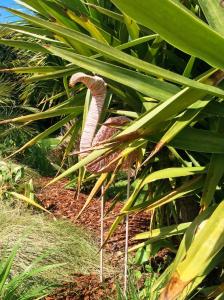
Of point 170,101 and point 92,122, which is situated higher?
point 92,122

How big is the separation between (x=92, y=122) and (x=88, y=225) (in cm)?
221

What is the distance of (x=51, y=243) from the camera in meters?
3.66

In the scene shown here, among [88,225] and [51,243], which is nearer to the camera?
[51,243]

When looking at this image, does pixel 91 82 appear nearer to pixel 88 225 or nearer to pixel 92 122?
pixel 92 122

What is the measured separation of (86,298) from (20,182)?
2818mm

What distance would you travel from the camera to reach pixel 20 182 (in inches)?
218

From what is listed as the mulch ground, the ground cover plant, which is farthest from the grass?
the ground cover plant

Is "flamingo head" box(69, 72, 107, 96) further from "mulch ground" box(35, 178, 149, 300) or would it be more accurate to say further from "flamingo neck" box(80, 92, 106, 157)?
"mulch ground" box(35, 178, 149, 300)

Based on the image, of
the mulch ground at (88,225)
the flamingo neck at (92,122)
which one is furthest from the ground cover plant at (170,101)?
the mulch ground at (88,225)

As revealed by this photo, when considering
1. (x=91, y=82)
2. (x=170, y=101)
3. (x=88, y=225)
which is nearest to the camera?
(x=170, y=101)

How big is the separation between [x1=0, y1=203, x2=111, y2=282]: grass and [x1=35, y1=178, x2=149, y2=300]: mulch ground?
11 cm

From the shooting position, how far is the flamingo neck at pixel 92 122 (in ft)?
7.55

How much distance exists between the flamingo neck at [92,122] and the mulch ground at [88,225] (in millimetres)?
414

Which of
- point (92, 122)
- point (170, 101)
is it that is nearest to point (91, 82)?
point (92, 122)
